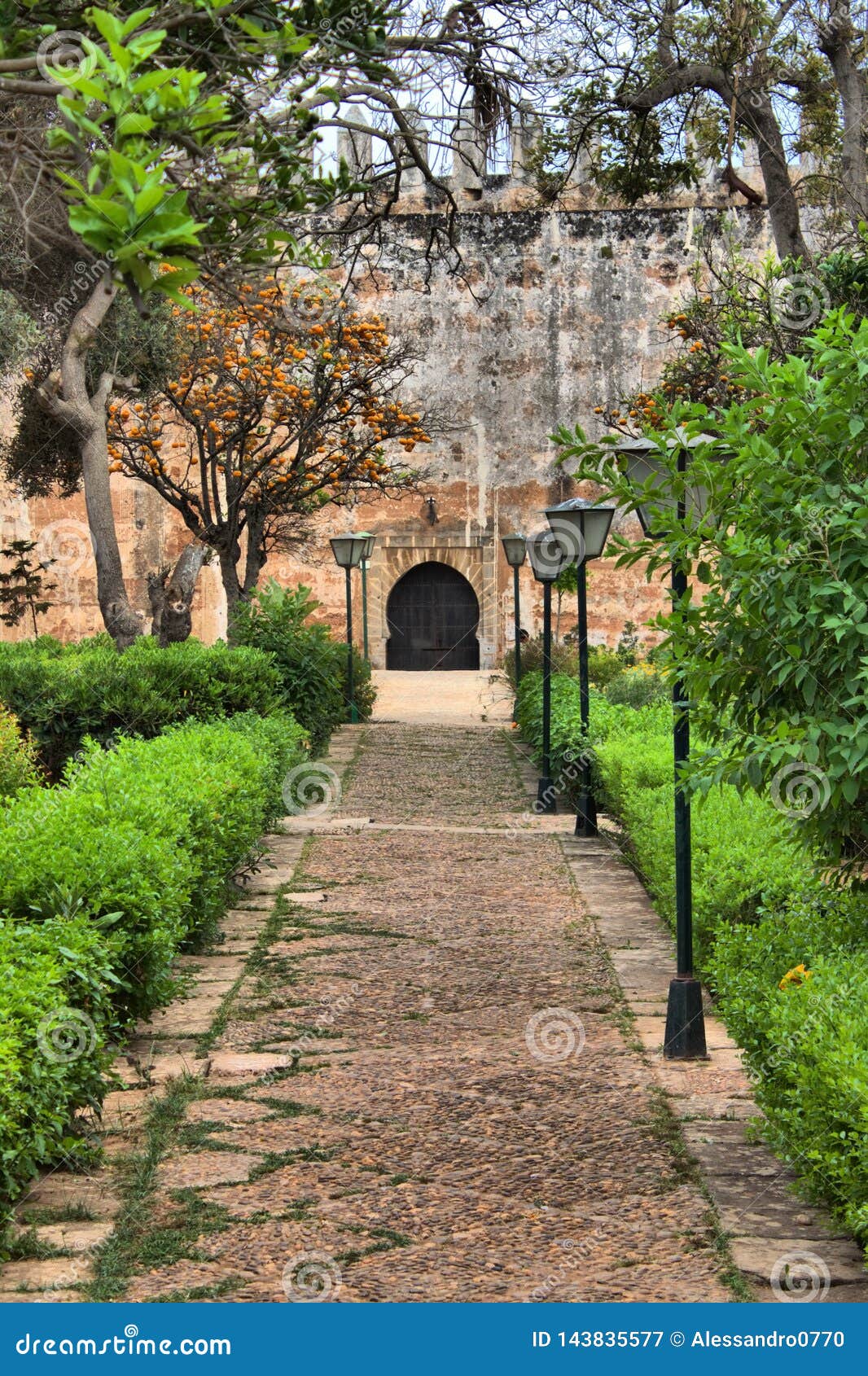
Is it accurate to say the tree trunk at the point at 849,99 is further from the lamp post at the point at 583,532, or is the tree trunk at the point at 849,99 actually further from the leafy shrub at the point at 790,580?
the leafy shrub at the point at 790,580

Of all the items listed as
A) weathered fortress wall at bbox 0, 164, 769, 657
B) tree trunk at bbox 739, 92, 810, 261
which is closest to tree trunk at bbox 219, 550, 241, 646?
tree trunk at bbox 739, 92, 810, 261

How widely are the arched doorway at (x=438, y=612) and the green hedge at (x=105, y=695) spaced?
36.0ft

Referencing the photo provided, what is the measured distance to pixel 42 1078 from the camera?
11.6 feet

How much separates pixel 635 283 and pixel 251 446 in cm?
939

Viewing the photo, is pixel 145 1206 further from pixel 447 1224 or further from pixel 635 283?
pixel 635 283

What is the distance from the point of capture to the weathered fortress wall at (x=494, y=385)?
21250 millimetres

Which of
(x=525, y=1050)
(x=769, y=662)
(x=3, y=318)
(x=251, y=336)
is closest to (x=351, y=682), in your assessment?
(x=251, y=336)

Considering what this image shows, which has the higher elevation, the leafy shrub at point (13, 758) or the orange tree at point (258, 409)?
the orange tree at point (258, 409)

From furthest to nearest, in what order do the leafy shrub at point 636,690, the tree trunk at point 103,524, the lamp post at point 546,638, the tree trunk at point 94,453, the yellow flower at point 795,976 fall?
the leafy shrub at point 636,690, the lamp post at point 546,638, the tree trunk at point 103,524, the tree trunk at point 94,453, the yellow flower at point 795,976

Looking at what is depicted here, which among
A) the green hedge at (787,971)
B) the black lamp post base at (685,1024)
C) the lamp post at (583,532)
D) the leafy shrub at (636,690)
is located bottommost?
the black lamp post base at (685,1024)

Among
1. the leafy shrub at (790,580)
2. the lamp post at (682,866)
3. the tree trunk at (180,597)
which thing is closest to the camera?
the leafy shrub at (790,580)

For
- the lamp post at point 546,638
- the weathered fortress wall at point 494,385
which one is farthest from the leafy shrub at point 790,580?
the weathered fortress wall at point 494,385

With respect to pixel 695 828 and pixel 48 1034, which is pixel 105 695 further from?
pixel 48 1034

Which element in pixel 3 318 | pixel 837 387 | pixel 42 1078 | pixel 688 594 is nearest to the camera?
pixel 42 1078
